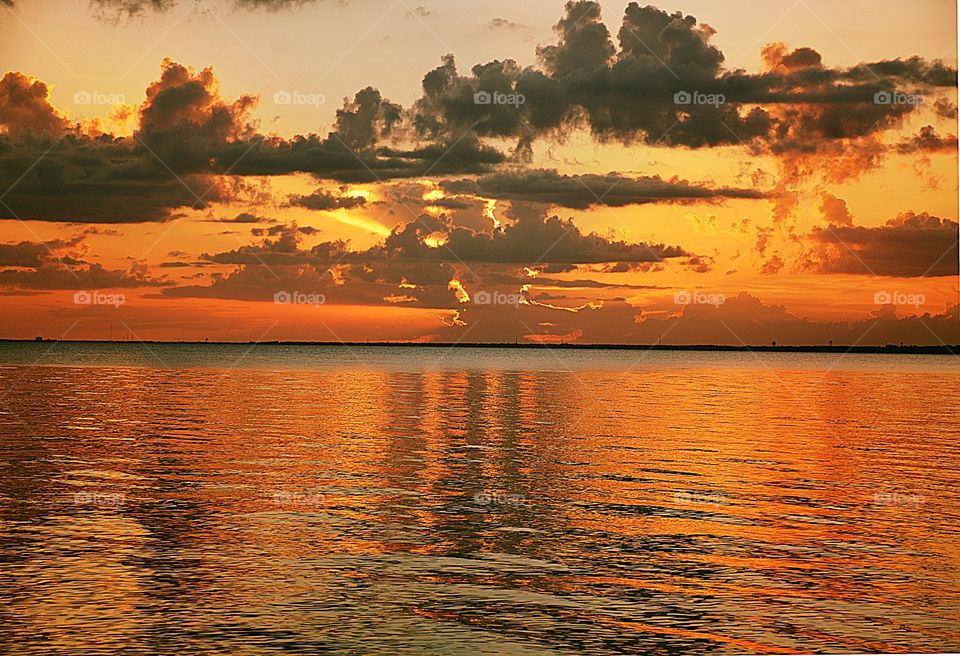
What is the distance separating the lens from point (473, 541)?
22.2 meters

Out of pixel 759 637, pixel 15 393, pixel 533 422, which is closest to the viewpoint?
pixel 759 637

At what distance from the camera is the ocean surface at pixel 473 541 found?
15.8 m

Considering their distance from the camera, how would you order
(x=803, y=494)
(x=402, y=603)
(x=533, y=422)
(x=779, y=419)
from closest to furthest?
(x=402, y=603) → (x=803, y=494) → (x=533, y=422) → (x=779, y=419)

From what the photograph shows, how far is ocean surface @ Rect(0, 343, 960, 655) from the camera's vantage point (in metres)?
15.8

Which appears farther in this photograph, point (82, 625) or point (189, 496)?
point (189, 496)

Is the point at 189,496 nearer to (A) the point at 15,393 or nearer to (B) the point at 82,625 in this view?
(B) the point at 82,625

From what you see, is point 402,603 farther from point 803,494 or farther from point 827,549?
point 803,494

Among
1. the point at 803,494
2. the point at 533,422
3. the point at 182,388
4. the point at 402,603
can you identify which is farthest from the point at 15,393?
the point at 402,603

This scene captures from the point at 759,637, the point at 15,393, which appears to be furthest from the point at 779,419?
the point at 15,393

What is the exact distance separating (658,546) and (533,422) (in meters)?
32.5

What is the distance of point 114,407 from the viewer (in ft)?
204

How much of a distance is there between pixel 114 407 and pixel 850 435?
39267 millimetres

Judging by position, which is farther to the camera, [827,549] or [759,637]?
[827,549]

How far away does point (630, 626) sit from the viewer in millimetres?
16062
